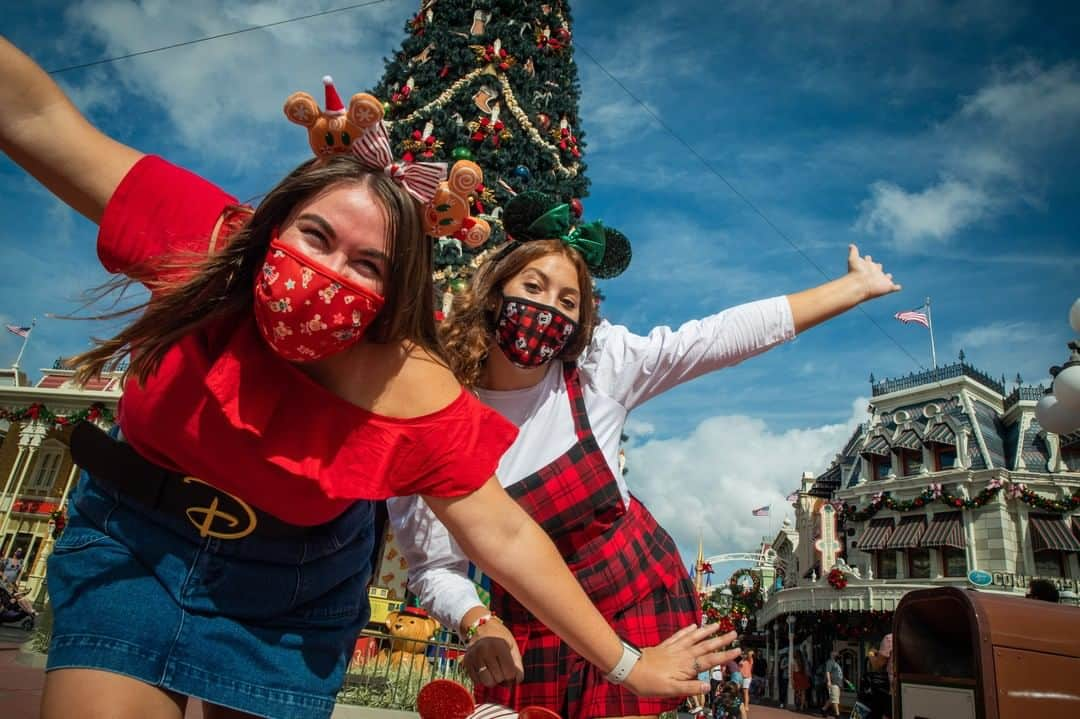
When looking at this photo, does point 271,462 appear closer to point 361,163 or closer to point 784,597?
point 361,163

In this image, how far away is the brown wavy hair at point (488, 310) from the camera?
7.16 feet

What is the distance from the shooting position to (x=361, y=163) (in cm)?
155

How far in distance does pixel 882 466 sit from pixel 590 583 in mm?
32062

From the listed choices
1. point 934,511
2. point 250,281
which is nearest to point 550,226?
point 250,281

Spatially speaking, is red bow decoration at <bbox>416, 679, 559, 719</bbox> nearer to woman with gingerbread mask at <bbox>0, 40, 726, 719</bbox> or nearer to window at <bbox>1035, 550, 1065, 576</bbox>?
woman with gingerbread mask at <bbox>0, 40, 726, 719</bbox>

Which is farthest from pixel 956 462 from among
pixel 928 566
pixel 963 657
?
pixel 963 657

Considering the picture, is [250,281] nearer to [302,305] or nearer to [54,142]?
[302,305]

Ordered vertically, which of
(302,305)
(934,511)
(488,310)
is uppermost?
(934,511)

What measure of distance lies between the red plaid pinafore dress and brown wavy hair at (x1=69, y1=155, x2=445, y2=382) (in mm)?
594

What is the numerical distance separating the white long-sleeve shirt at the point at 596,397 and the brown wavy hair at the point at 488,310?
8 cm

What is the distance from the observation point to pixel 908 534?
26406mm

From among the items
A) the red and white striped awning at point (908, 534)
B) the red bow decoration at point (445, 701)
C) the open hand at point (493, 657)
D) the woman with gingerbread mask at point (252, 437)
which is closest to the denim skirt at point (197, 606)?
the woman with gingerbread mask at point (252, 437)

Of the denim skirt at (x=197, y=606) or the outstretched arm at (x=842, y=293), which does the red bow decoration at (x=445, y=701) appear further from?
the outstretched arm at (x=842, y=293)

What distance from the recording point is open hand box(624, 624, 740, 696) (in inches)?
59.4
